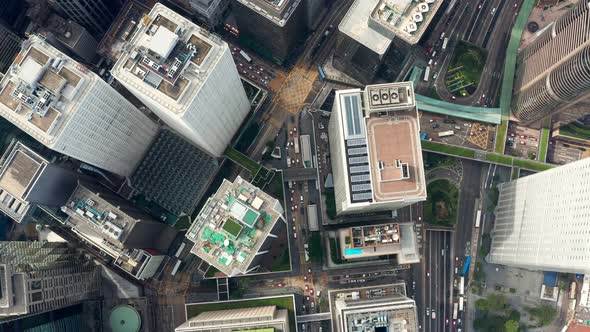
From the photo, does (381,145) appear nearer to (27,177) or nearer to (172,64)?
(172,64)

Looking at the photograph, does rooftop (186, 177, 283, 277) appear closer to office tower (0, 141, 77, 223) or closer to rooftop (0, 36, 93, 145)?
office tower (0, 141, 77, 223)

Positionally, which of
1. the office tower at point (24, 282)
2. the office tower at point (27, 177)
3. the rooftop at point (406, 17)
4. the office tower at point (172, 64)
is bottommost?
the office tower at point (24, 282)

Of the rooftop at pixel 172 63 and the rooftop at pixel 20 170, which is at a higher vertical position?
the rooftop at pixel 172 63

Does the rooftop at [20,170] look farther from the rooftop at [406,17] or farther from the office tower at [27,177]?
the rooftop at [406,17]

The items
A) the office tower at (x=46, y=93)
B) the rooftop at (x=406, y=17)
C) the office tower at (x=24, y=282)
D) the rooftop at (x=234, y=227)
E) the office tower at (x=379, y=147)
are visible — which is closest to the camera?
the office tower at (x=46, y=93)

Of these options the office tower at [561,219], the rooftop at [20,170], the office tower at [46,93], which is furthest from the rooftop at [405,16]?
the rooftop at [20,170]

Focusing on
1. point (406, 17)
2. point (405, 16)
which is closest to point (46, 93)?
point (405, 16)
